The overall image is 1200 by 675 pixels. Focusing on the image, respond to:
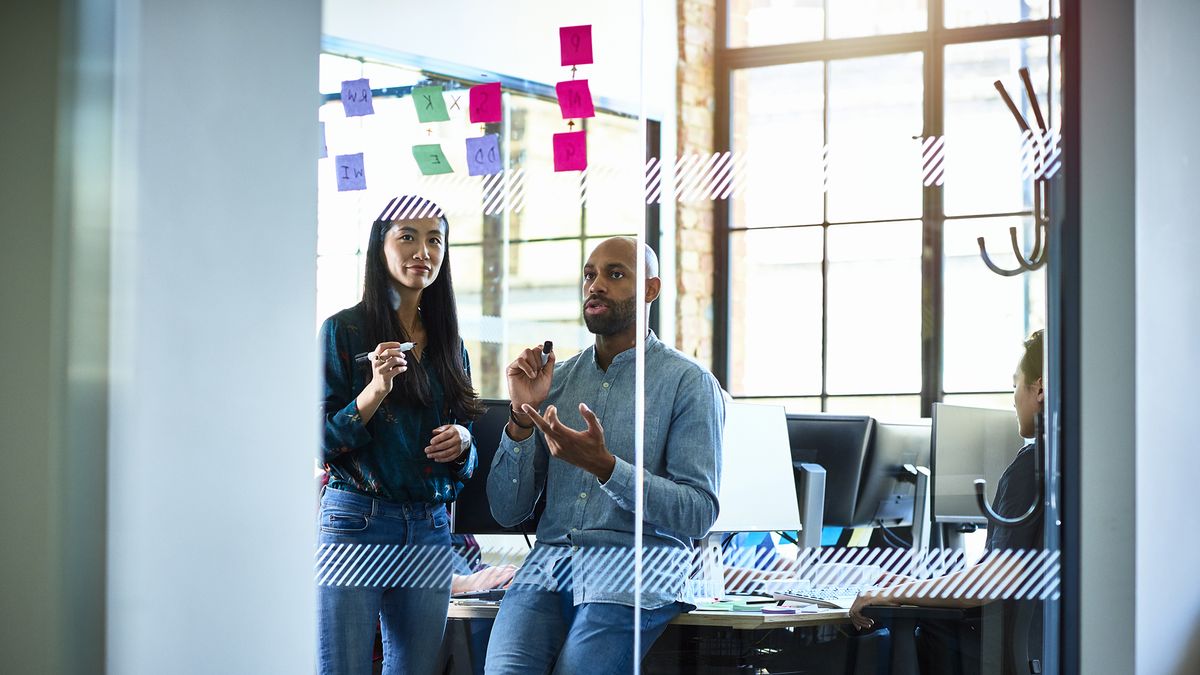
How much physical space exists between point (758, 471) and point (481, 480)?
68 centimetres

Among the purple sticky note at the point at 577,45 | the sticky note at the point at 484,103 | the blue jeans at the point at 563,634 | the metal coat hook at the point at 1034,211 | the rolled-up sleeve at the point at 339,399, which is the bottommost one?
the blue jeans at the point at 563,634

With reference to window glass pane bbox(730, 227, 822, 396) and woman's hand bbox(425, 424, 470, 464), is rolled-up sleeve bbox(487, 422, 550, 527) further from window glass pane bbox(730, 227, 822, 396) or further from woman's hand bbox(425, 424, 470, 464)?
window glass pane bbox(730, 227, 822, 396)

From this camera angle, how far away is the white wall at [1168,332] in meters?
2.68

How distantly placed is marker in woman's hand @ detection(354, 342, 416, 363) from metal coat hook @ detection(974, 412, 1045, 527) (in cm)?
142

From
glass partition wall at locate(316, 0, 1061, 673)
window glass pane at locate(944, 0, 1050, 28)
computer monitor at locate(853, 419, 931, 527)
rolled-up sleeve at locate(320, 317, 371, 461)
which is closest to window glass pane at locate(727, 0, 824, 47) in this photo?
glass partition wall at locate(316, 0, 1061, 673)

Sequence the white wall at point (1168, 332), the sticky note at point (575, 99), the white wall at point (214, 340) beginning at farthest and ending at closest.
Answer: the sticky note at point (575, 99)
the white wall at point (1168, 332)
the white wall at point (214, 340)

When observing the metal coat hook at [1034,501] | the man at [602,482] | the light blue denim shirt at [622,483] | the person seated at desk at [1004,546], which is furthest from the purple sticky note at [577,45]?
the metal coat hook at [1034,501]

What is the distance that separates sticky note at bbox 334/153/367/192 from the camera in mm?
2846

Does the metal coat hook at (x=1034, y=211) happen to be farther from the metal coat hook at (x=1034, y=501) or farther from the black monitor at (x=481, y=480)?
the black monitor at (x=481, y=480)

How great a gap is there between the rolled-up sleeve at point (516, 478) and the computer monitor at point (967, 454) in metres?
0.95

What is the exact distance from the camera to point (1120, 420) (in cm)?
268

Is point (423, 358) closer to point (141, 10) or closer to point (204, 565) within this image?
point (204, 565)

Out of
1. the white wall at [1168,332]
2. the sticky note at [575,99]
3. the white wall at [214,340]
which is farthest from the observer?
the sticky note at [575,99]

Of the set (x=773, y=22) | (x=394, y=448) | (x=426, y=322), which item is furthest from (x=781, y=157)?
(x=394, y=448)
